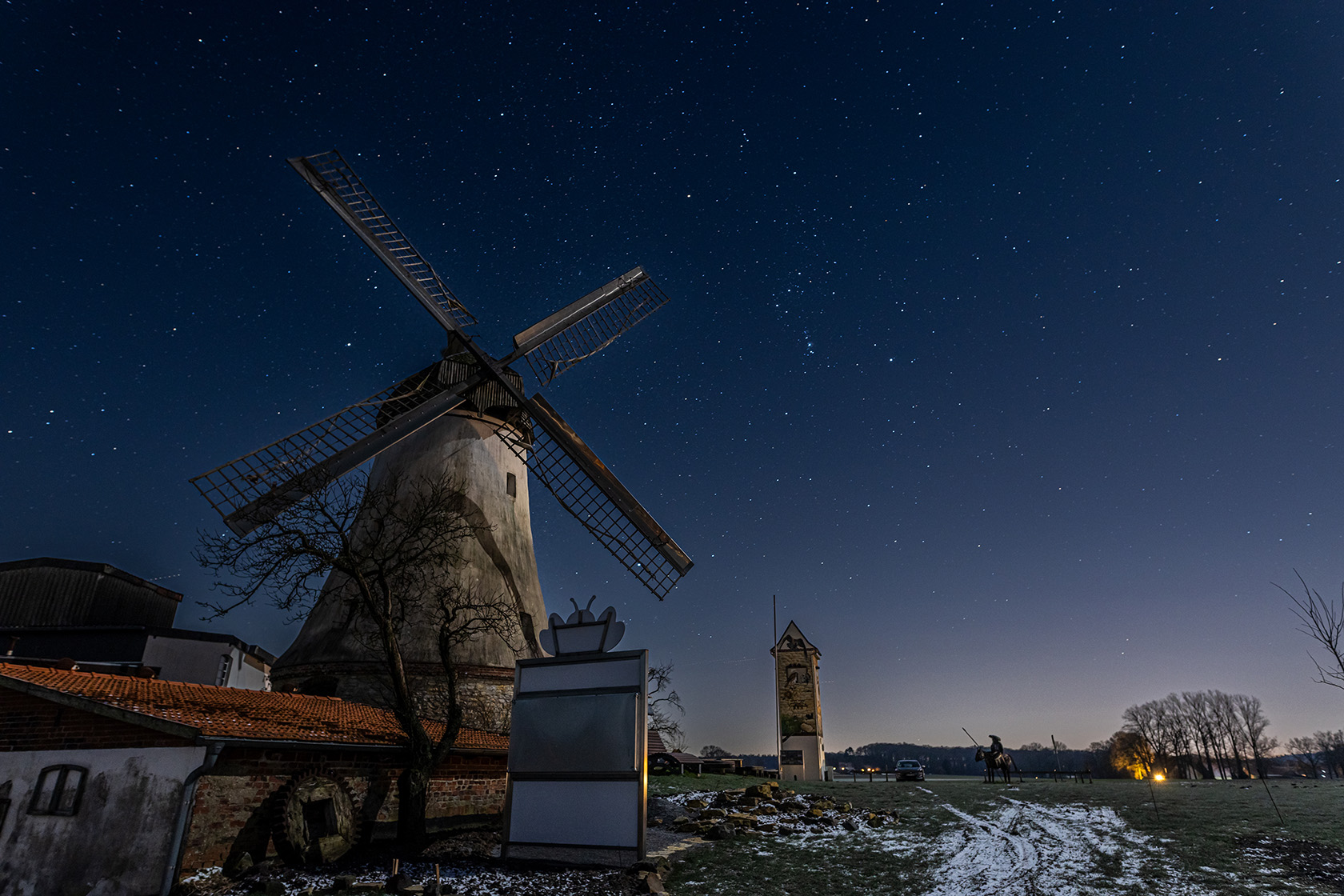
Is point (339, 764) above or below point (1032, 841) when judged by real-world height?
above

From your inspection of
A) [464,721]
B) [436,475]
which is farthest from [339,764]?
[436,475]

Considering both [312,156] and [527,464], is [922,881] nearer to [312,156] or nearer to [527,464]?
[527,464]

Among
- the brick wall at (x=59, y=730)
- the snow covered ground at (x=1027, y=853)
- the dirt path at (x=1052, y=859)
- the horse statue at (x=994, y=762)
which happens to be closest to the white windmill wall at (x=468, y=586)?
the brick wall at (x=59, y=730)

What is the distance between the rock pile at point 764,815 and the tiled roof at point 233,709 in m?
5.41

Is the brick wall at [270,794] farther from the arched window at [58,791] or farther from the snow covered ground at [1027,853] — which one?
the snow covered ground at [1027,853]

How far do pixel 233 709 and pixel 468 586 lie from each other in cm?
642

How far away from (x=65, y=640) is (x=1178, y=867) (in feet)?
117

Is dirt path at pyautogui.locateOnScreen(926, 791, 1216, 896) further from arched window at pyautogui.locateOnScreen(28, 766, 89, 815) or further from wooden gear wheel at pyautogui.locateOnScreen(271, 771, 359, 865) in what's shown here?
arched window at pyautogui.locateOnScreen(28, 766, 89, 815)

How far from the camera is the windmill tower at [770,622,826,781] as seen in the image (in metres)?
39.3

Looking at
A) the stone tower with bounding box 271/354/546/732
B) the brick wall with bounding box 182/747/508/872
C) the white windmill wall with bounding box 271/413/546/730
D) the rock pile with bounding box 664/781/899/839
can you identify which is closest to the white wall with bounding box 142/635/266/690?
the white windmill wall with bounding box 271/413/546/730

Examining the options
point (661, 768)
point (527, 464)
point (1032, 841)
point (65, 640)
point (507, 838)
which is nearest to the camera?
point (507, 838)

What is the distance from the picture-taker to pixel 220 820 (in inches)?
407

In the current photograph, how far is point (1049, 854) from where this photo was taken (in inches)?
481

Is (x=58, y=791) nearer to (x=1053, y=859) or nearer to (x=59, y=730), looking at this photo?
(x=59, y=730)
